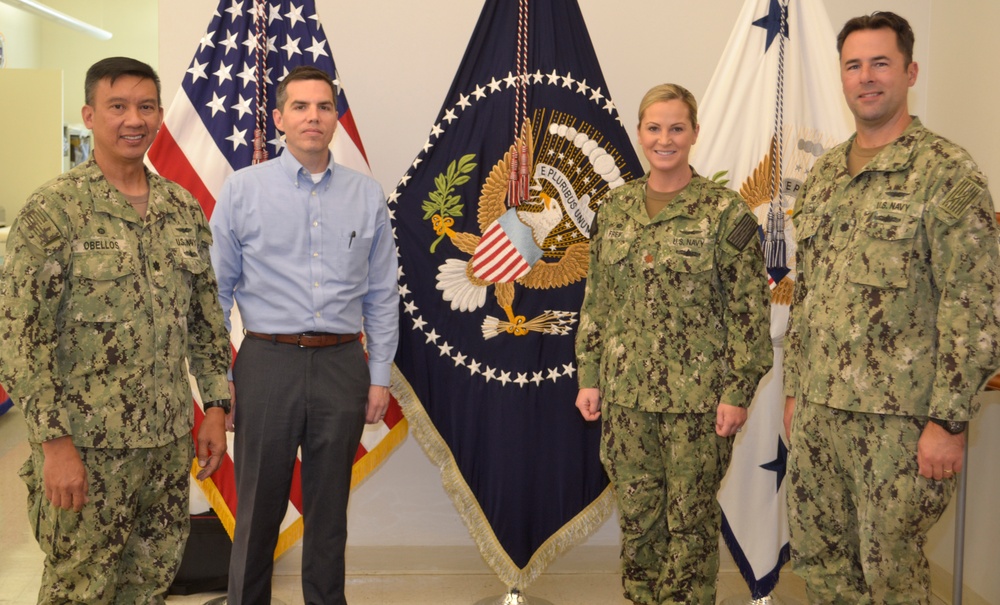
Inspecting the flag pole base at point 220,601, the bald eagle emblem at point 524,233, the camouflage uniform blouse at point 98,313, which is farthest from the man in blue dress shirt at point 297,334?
the flag pole base at point 220,601

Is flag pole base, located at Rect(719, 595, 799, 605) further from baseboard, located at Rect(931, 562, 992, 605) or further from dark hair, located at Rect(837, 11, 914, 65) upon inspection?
dark hair, located at Rect(837, 11, 914, 65)

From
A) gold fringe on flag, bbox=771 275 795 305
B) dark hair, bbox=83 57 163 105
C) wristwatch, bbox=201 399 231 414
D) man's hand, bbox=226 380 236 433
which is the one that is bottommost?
man's hand, bbox=226 380 236 433

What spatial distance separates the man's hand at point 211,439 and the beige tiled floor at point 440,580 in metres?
1.12

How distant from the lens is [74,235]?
6.27ft

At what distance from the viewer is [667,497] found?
252 centimetres

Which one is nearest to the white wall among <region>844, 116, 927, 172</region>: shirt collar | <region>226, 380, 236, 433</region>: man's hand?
<region>226, 380, 236, 433</region>: man's hand

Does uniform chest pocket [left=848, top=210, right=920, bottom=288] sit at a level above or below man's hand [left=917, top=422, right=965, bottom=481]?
above

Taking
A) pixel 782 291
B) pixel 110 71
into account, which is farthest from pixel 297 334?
pixel 782 291

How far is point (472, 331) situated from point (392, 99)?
3.25 ft

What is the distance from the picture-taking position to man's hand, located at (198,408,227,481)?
2221mm

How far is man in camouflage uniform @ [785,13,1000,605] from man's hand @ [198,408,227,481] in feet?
4.62

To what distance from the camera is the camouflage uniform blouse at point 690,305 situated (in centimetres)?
242

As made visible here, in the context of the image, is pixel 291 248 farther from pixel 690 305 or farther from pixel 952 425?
pixel 952 425

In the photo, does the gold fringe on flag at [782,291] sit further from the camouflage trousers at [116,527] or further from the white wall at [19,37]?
the white wall at [19,37]
